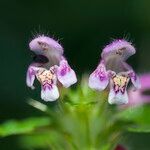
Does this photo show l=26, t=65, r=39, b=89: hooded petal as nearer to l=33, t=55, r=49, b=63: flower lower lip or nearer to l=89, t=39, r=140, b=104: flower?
l=33, t=55, r=49, b=63: flower lower lip

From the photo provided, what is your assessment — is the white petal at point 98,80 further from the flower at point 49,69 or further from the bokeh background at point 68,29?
the bokeh background at point 68,29

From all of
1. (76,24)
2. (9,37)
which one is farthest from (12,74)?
(76,24)

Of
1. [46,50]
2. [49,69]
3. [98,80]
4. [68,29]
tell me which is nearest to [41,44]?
[46,50]

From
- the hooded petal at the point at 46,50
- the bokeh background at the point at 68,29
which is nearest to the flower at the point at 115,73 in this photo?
the hooded petal at the point at 46,50

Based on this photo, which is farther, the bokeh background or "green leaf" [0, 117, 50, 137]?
the bokeh background

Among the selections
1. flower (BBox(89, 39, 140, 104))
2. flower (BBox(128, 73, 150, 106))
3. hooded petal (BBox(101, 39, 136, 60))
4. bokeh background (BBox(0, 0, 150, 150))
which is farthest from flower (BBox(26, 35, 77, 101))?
bokeh background (BBox(0, 0, 150, 150))

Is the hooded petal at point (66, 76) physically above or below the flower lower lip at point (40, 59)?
below

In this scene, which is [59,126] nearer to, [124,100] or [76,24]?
[124,100]
